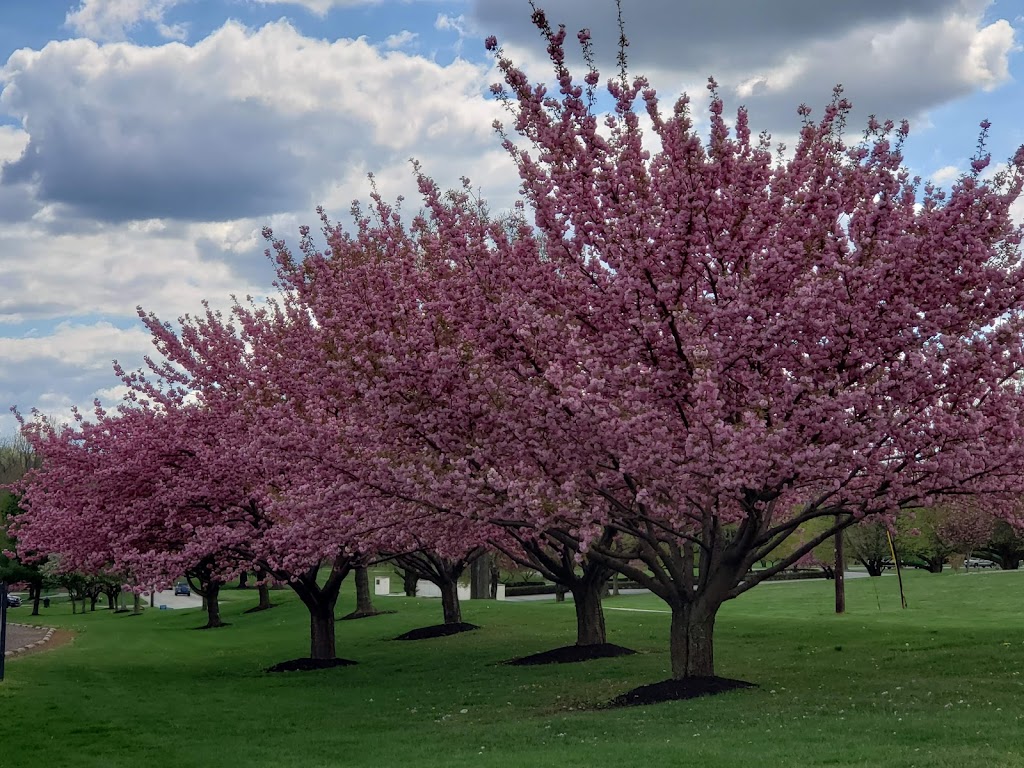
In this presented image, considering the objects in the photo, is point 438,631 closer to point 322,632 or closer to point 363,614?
point 322,632

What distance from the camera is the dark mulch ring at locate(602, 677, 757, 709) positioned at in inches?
750

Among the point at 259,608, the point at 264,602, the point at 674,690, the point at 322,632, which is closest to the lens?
the point at 674,690

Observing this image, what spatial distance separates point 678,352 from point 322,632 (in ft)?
62.7

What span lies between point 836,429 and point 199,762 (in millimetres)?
10861

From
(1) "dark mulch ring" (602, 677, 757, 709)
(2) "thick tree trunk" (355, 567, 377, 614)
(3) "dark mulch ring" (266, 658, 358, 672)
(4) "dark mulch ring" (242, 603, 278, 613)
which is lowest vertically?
(3) "dark mulch ring" (266, 658, 358, 672)

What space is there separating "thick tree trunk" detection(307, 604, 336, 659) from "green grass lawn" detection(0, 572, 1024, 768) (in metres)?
1.30

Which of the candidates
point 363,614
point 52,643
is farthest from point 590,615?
point 52,643

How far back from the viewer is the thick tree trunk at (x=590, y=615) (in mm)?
29250

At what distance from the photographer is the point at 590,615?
97.1ft

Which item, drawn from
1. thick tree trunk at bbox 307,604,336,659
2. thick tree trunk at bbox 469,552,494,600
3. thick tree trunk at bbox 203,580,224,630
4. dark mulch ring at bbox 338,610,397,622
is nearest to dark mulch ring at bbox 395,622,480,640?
thick tree trunk at bbox 307,604,336,659

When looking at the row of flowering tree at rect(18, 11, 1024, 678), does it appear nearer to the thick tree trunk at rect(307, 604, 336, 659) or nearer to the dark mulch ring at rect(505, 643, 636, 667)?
the dark mulch ring at rect(505, 643, 636, 667)

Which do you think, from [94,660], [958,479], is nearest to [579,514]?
[958,479]

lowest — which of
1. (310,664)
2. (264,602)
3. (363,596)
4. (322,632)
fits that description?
(310,664)

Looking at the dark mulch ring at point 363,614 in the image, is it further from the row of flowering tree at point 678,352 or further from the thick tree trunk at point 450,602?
the row of flowering tree at point 678,352
